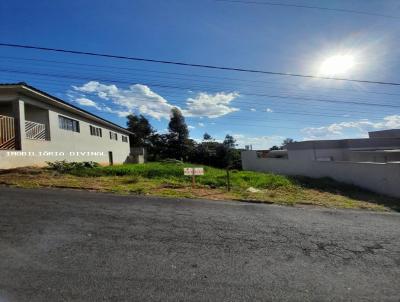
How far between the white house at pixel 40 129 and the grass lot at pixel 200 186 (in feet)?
5.23

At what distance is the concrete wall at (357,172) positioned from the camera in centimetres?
1241

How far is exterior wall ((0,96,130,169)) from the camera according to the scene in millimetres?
12359

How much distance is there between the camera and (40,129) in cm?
1419

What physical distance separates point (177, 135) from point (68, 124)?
2663cm

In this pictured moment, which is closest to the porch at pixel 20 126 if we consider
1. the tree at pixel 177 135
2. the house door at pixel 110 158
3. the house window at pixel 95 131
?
the house window at pixel 95 131

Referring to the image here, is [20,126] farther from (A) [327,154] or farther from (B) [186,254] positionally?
(A) [327,154]

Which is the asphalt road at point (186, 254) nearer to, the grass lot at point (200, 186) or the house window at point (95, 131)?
the grass lot at point (200, 186)

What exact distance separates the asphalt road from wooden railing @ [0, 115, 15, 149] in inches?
221

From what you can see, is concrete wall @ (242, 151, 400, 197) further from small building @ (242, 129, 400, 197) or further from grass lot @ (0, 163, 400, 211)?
grass lot @ (0, 163, 400, 211)

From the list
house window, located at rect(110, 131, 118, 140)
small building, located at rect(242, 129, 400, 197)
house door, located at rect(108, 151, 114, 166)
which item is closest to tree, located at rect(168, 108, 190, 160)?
small building, located at rect(242, 129, 400, 197)

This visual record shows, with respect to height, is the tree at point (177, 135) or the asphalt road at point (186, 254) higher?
the tree at point (177, 135)

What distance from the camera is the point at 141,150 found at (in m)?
34.0

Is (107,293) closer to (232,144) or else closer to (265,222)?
(265,222)

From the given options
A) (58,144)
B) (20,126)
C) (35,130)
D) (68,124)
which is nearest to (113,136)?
(68,124)
